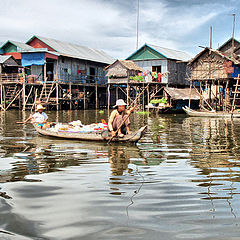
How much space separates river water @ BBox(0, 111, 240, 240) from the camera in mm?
3320

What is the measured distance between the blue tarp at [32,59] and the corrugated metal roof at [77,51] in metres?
1.50

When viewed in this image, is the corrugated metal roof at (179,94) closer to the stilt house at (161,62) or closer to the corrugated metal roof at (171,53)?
the stilt house at (161,62)

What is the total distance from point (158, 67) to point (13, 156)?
78.6ft

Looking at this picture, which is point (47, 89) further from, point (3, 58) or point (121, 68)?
point (121, 68)

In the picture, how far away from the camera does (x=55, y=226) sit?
3.41 metres

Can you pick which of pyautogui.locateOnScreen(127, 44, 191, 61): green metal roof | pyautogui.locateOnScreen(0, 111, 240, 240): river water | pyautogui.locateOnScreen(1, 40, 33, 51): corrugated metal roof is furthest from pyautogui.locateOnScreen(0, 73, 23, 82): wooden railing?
pyautogui.locateOnScreen(0, 111, 240, 240): river water

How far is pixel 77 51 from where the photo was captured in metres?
31.5

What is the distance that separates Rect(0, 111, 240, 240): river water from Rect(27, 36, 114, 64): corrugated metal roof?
874 inches

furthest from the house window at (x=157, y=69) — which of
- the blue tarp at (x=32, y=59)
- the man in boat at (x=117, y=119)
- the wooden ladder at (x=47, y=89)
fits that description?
the man in boat at (x=117, y=119)

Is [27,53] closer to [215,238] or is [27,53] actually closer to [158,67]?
[158,67]

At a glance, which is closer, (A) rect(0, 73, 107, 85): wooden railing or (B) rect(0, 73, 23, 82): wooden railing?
(A) rect(0, 73, 107, 85): wooden railing

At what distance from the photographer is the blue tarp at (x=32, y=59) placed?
1086 inches

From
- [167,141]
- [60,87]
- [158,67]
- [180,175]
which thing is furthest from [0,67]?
[180,175]

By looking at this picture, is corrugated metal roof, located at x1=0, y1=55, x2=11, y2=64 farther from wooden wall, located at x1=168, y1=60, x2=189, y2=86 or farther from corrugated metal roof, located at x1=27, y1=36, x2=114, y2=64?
wooden wall, located at x1=168, y1=60, x2=189, y2=86
